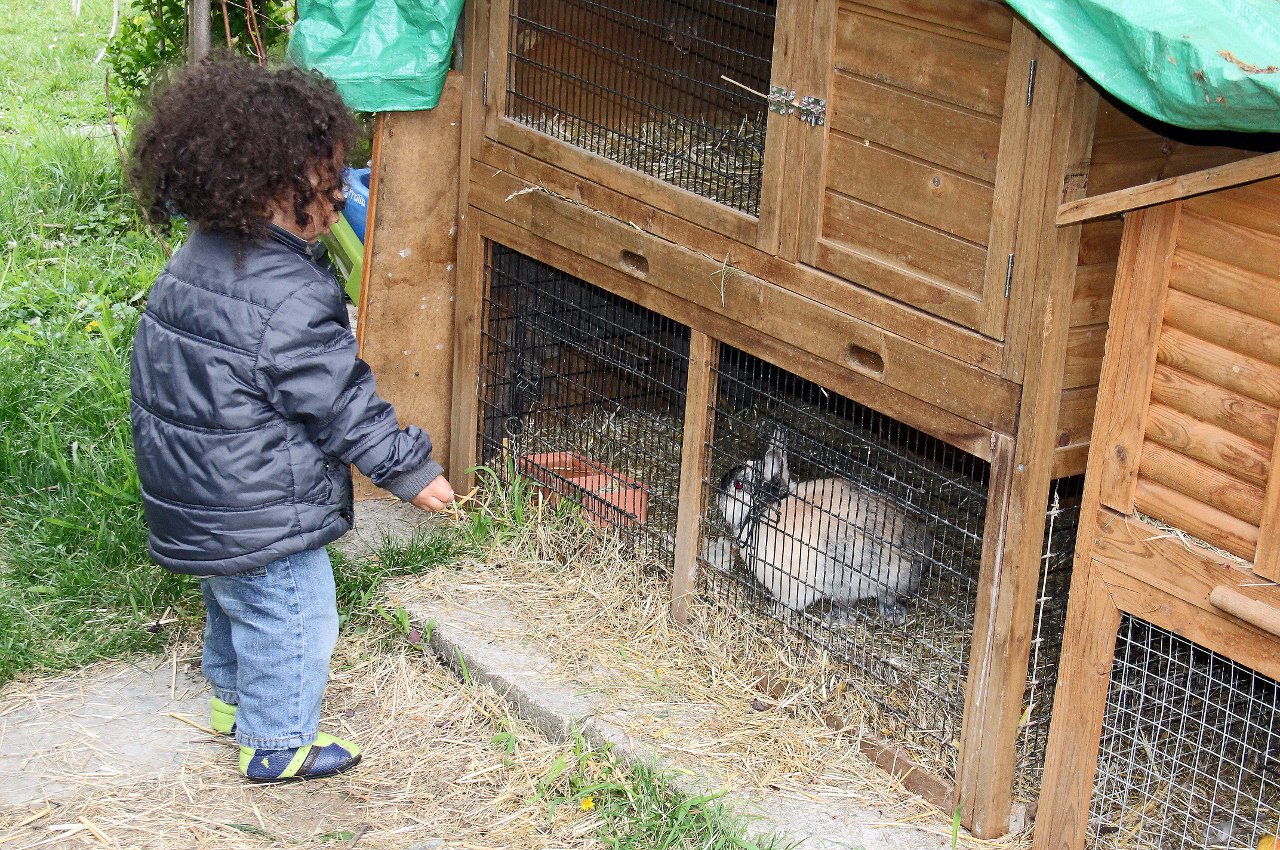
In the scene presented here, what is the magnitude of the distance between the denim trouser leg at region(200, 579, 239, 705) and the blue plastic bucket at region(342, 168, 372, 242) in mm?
2115

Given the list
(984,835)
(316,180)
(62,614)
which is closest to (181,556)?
(316,180)

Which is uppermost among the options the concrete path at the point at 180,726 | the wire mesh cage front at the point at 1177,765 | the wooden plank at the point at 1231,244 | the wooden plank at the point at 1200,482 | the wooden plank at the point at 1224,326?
the wooden plank at the point at 1231,244

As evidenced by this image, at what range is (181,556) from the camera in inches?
126

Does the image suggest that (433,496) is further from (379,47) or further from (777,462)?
(379,47)

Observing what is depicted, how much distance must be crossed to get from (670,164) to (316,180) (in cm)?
127

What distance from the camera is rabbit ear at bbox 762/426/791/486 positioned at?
4.15m

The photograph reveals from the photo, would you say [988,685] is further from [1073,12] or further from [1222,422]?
[1073,12]

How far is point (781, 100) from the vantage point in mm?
3453

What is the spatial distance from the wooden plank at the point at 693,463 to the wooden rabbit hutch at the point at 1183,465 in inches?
48.4

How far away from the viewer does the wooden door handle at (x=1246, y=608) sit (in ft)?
8.59

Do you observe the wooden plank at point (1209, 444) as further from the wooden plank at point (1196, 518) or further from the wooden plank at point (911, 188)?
the wooden plank at point (911, 188)

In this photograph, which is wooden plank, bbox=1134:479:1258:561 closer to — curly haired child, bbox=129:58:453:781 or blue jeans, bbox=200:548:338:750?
curly haired child, bbox=129:58:453:781

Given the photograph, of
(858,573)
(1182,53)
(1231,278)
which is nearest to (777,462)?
(858,573)

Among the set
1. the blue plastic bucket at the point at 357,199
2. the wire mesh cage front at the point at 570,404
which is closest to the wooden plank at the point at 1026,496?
the wire mesh cage front at the point at 570,404
